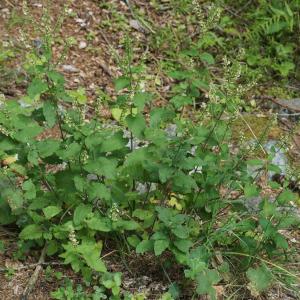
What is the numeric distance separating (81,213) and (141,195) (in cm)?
49

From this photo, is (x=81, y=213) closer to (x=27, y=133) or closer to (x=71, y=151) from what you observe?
(x=71, y=151)

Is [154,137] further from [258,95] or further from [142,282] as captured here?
[258,95]

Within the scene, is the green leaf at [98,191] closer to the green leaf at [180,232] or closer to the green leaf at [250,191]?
the green leaf at [180,232]

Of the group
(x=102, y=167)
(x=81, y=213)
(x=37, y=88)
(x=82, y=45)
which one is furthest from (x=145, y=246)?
(x=82, y=45)

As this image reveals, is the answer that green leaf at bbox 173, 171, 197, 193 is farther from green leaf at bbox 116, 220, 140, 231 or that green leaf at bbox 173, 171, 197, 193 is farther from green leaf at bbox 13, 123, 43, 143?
green leaf at bbox 13, 123, 43, 143

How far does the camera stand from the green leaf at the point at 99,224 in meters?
2.79

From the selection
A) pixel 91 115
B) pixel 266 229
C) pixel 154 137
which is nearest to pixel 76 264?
pixel 154 137

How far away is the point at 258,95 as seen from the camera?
5.32 metres

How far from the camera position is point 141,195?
3178mm

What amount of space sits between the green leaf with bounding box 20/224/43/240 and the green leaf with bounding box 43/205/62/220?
14 centimetres

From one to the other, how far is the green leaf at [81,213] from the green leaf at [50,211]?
102 mm

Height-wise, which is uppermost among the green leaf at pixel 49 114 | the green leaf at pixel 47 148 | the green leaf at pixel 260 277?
the green leaf at pixel 49 114

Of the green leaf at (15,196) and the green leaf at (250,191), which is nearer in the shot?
the green leaf at (15,196)

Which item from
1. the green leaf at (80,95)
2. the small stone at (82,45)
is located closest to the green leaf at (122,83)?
the green leaf at (80,95)
